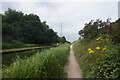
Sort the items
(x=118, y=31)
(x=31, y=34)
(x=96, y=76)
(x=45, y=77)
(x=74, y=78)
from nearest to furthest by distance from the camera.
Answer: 1. (x=45, y=77)
2. (x=96, y=76)
3. (x=74, y=78)
4. (x=118, y=31)
5. (x=31, y=34)

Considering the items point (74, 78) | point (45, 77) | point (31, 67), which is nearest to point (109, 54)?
point (74, 78)

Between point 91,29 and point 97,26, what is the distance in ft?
3.19

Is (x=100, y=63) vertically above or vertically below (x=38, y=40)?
below

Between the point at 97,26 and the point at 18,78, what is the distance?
16.4 m

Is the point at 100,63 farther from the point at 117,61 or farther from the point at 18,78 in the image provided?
the point at 18,78

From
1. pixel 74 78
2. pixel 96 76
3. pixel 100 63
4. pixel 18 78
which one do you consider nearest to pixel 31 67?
pixel 18 78

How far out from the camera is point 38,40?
66438 millimetres

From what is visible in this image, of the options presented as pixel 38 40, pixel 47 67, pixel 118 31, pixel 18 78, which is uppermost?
pixel 38 40

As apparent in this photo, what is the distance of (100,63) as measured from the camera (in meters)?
9.30

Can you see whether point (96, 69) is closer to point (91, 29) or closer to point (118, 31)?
point (118, 31)

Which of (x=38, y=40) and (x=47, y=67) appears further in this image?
(x=38, y=40)

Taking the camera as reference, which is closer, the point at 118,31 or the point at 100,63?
the point at 100,63

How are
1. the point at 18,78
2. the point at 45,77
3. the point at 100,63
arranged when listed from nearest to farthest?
1. the point at 18,78
2. the point at 45,77
3. the point at 100,63

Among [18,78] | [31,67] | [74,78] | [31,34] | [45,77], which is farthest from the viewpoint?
[31,34]
